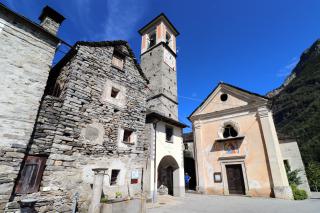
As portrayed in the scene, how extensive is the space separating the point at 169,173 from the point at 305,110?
169ft

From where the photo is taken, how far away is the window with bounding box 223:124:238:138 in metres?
15.2

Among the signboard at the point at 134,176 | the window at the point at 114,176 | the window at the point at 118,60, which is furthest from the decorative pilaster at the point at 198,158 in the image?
the window at the point at 118,60

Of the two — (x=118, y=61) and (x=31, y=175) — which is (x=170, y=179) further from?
(x=31, y=175)

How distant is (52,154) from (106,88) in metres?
4.34

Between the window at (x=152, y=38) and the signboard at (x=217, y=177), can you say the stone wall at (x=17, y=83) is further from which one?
the window at (x=152, y=38)

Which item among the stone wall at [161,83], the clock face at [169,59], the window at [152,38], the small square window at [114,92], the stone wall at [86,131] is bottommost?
the stone wall at [86,131]

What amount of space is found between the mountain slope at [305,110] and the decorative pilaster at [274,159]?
27.3m

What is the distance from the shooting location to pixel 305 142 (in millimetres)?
39500

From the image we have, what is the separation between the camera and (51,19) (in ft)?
29.2

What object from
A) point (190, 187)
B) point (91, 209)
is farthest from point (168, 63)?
point (91, 209)

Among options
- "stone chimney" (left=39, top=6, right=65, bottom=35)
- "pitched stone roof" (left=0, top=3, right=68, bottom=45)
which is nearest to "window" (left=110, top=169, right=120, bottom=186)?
"pitched stone roof" (left=0, top=3, right=68, bottom=45)

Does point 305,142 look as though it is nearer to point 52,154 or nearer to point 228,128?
point 228,128

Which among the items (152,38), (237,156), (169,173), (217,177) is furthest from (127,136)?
(152,38)

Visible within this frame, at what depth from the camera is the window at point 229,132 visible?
1518 centimetres
